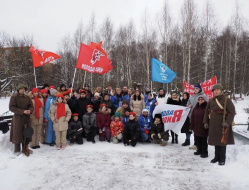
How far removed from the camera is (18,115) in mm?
5449

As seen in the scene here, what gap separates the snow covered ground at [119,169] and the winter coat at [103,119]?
1.10m

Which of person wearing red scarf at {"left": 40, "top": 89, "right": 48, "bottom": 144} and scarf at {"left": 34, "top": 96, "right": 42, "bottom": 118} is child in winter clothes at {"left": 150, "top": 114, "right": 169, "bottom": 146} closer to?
person wearing red scarf at {"left": 40, "top": 89, "right": 48, "bottom": 144}

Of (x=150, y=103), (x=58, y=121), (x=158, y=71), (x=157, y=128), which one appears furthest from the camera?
(x=158, y=71)

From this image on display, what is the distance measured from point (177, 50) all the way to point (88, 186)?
2759cm

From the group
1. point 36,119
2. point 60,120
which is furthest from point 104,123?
point 36,119

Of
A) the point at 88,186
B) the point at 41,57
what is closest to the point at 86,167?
the point at 88,186

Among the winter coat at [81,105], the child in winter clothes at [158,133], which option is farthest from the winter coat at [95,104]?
the child in winter clothes at [158,133]

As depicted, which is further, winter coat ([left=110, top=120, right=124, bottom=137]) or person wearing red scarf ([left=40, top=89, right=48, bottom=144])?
winter coat ([left=110, top=120, right=124, bottom=137])

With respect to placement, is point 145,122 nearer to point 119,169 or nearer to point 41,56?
point 119,169

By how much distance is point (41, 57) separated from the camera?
8.60 meters

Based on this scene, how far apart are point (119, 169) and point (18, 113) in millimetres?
3045

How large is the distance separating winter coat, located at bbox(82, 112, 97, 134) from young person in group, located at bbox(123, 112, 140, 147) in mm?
1175

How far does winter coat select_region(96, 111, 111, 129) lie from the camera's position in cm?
722

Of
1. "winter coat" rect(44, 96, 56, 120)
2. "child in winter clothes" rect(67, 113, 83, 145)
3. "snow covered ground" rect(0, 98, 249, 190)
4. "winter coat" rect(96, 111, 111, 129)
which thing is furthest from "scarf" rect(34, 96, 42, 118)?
"winter coat" rect(96, 111, 111, 129)
